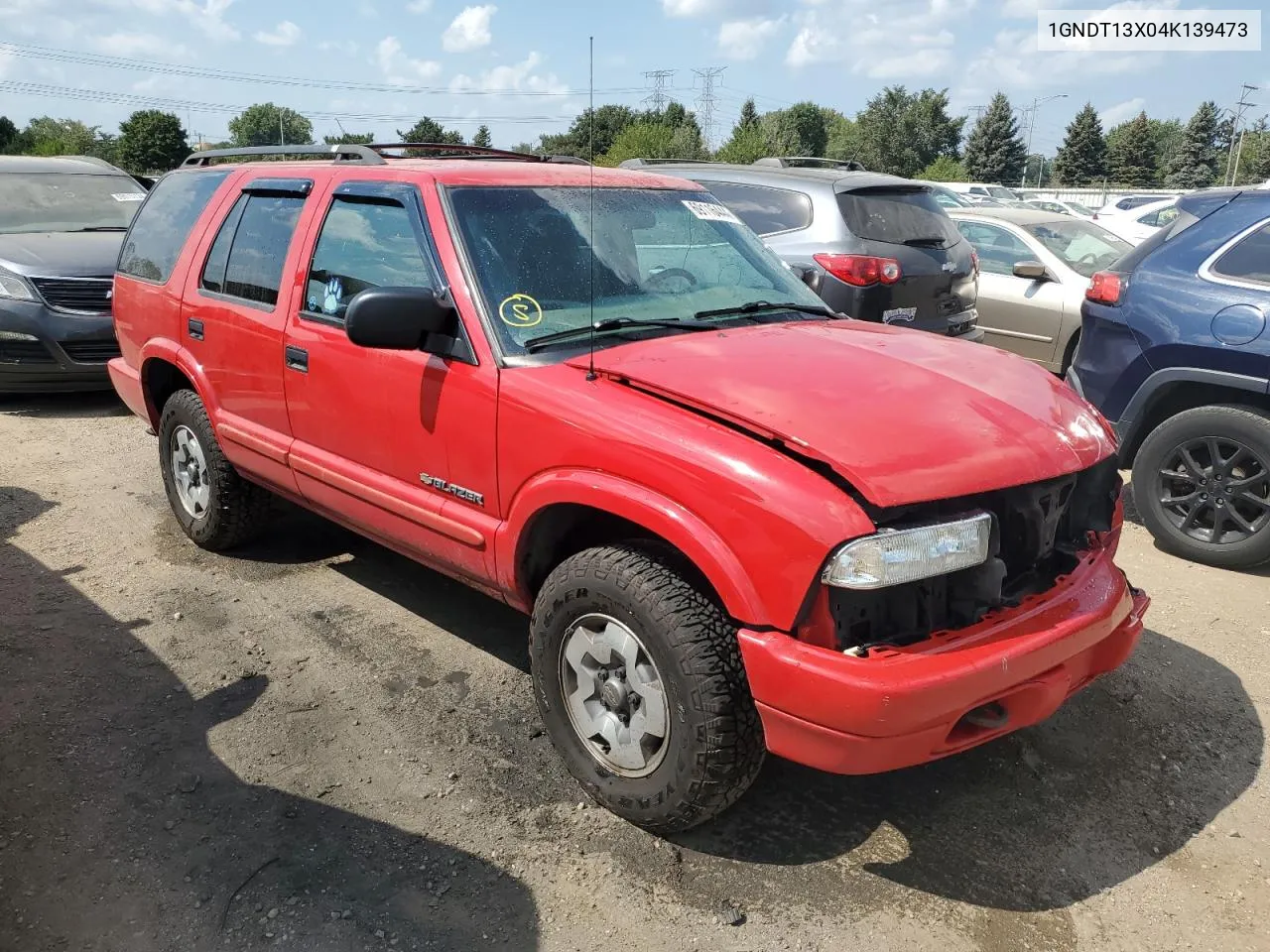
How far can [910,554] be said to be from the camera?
2422 mm

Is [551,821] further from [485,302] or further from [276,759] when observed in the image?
[485,302]

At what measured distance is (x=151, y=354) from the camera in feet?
16.1

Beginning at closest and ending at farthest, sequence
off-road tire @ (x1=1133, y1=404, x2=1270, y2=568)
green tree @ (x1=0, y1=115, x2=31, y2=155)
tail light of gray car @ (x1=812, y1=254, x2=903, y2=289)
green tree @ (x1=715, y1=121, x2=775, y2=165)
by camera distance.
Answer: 1. off-road tire @ (x1=1133, y1=404, x2=1270, y2=568)
2. tail light of gray car @ (x1=812, y1=254, x2=903, y2=289)
3. green tree @ (x1=0, y1=115, x2=31, y2=155)
4. green tree @ (x1=715, y1=121, x2=775, y2=165)

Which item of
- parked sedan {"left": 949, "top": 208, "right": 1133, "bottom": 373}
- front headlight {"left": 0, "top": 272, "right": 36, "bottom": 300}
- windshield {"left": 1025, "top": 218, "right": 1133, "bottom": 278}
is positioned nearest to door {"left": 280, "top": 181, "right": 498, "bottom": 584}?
front headlight {"left": 0, "top": 272, "right": 36, "bottom": 300}

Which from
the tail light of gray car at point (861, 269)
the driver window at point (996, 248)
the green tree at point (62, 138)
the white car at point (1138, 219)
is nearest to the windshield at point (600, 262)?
the tail light of gray car at point (861, 269)

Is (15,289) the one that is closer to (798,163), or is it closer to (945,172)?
(798,163)

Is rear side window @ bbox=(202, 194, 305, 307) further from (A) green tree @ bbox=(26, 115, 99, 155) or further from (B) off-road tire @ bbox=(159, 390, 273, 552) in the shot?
(A) green tree @ bbox=(26, 115, 99, 155)

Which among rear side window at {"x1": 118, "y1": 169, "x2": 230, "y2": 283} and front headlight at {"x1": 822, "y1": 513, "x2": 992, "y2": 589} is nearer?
front headlight at {"x1": 822, "y1": 513, "x2": 992, "y2": 589}

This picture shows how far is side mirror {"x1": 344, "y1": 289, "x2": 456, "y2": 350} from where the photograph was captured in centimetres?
308

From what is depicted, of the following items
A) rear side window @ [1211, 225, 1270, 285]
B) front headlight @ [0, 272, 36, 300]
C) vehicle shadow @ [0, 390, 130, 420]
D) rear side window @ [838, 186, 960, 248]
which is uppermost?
rear side window @ [838, 186, 960, 248]

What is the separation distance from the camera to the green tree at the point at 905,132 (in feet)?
280

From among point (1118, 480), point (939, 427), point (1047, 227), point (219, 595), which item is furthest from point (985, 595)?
point (1047, 227)

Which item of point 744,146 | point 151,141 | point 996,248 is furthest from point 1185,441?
point 744,146

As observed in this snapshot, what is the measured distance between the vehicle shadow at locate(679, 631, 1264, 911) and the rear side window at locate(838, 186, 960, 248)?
4.05 metres
